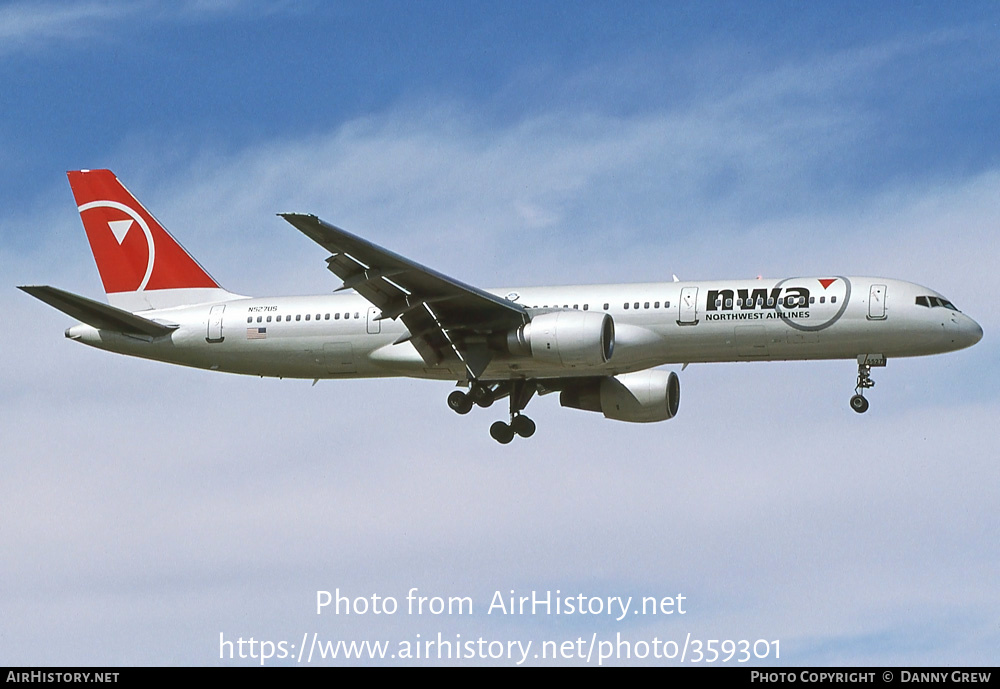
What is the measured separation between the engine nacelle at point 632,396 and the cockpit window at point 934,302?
8.23 metres

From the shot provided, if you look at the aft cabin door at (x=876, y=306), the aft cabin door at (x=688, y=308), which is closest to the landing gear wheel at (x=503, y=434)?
the aft cabin door at (x=688, y=308)

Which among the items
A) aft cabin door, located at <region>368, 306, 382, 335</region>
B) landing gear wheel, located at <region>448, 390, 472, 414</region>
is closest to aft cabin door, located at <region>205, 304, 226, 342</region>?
aft cabin door, located at <region>368, 306, 382, 335</region>

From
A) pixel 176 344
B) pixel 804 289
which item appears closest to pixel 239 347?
pixel 176 344

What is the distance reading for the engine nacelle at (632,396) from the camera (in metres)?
45.2

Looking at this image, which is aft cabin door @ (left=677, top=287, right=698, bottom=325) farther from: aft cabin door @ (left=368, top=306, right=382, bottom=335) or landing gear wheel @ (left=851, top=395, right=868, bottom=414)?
aft cabin door @ (left=368, top=306, right=382, bottom=335)

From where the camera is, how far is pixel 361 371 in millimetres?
43375

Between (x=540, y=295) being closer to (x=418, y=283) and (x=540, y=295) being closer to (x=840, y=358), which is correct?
A: (x=418, y=283)

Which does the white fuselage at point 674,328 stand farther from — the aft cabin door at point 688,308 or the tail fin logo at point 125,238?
Answer: the tail fin logo at point 125,238

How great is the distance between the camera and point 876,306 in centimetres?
4006

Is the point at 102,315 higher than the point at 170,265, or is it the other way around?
the point at 170,265

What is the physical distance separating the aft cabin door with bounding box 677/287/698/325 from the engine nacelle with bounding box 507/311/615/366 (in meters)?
1.82

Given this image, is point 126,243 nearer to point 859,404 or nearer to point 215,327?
point 215,327

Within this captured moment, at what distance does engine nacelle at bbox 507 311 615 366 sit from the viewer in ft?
130

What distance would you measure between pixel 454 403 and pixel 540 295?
3966 mm
